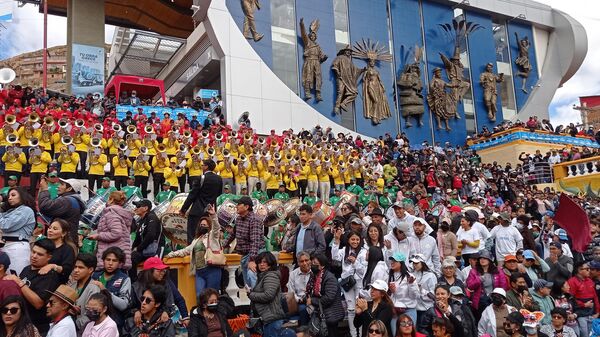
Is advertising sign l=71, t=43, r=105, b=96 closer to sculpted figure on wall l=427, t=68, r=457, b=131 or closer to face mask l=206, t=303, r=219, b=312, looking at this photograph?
sculpted figure on wall l=427, t=68, r=457, b=131

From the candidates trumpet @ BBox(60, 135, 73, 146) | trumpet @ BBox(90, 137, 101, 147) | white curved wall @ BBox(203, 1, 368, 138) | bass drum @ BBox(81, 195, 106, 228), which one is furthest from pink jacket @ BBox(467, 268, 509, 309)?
white curved wall @ BBox(203, 1, 368, 138)

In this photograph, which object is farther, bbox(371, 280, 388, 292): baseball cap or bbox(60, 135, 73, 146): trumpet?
bbox(60, 135, 73, 146): trumpet

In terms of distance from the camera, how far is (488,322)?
6641 mm

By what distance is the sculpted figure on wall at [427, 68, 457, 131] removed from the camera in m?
31.7

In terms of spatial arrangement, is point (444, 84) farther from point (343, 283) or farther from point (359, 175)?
point (343, 283)

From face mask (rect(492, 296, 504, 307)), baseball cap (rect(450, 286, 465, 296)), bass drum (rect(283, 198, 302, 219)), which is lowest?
face mask (rect(492, 296, 504, 307))

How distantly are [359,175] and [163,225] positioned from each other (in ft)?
35.5

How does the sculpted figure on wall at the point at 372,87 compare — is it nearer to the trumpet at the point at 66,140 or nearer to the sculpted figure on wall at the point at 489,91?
the sculpted figure on wall at the point at 489,91

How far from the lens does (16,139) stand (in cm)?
1275

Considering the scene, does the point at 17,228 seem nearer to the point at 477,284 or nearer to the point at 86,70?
the point at 477,284

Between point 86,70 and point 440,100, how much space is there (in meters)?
19.3

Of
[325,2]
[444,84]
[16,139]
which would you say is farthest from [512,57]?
[16,139]

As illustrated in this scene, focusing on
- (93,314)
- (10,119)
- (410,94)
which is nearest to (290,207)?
(93,314)

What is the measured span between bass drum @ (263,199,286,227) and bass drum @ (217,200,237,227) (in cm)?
115
